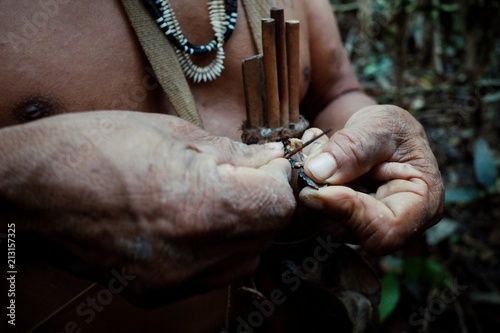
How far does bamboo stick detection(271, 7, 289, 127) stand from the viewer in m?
0.92

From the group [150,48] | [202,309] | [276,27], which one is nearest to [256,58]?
[276,27]

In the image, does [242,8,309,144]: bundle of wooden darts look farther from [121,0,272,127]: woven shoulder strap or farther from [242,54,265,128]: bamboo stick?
[121,0,272,127]: woven shoulder strap

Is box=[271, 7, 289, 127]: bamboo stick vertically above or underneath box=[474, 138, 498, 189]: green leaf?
above

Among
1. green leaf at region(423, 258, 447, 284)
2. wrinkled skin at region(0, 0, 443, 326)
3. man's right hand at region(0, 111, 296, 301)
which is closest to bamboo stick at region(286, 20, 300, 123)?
wrinkled skin at region(0, 0, 443, 326)

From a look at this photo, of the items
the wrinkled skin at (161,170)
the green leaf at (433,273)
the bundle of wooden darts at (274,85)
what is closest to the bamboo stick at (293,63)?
the bundle of wooden darts at (274,85)

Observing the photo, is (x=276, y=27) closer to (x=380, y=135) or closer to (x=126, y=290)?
(x=380, y=135)

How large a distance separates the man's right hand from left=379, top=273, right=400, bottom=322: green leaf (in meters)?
1.34

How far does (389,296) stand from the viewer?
1745 millimetres

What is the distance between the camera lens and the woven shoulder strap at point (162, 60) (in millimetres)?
870

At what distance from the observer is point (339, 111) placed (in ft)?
4.23

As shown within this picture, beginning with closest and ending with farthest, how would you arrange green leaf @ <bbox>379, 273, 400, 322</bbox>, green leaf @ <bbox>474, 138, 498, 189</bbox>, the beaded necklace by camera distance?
the beaded necklace → green leaf @ <bbox>379, 273, 400, 322</bbox> → green leaf @ <bbox>474, 138, 498, 189</bbox>

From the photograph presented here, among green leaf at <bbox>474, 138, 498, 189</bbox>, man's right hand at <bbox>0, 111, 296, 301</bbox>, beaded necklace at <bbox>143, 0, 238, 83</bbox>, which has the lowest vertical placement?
green leaf at <bbox>474, 138, 498, 189</bbox>

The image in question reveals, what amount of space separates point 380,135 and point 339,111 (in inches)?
16.3

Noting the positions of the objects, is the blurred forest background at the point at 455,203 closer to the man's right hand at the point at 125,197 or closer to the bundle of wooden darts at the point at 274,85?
the bundle of wooden darts at the point at 274,85
